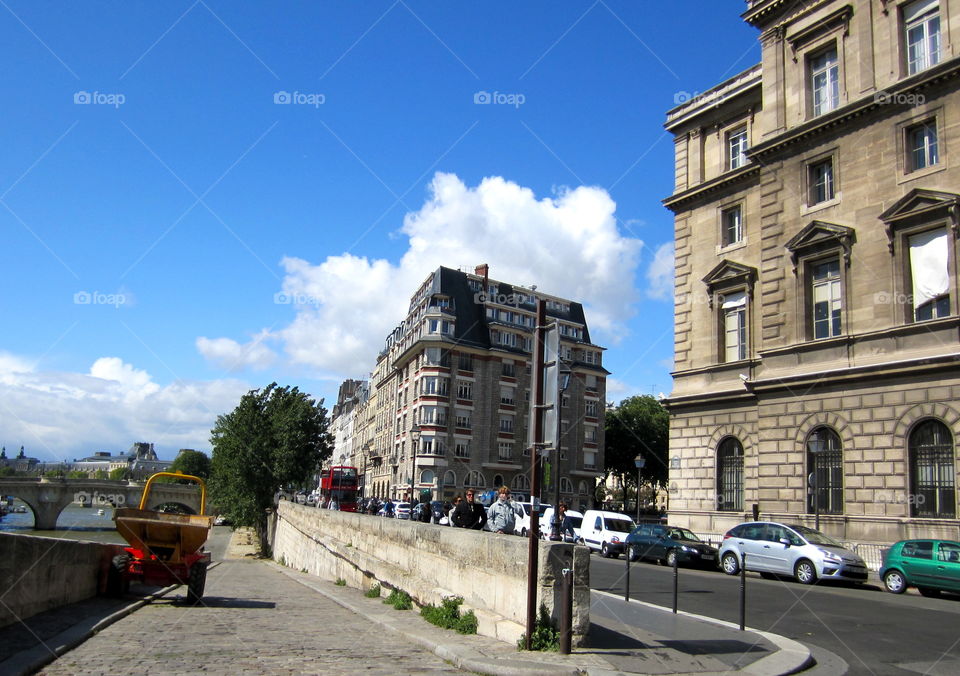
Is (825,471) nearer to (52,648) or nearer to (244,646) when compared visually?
(244,646)

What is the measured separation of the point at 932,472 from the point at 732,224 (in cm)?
1292

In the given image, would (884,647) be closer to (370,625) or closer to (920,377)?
(370,625)

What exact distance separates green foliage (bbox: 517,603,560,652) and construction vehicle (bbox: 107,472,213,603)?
25.1 feet

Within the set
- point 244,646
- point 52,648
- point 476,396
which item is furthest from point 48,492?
point 244,646

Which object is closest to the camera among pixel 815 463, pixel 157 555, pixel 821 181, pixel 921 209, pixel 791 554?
pixel 157 555

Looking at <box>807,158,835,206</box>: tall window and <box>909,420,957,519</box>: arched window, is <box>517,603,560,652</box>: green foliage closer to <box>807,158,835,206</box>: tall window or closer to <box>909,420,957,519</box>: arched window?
<box>909,420,957,519</box>: arched window

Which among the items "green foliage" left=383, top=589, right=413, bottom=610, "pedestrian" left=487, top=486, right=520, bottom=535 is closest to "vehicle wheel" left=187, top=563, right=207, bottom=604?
"green foliage" left=383, top=589, right=413, bottom=610

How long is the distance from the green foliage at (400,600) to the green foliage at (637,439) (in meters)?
71.4

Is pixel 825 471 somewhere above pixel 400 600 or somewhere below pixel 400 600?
above

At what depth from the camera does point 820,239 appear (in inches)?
988

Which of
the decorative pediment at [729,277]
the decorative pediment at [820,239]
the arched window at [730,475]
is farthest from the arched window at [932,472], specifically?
the decorative pediment at [729,277]

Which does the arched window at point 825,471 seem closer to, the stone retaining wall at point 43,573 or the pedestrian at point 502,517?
the pedestrian at point 502,517

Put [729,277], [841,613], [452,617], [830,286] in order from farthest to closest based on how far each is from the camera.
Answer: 1. [729,277]
2. [830,286]
3. [841,613]
4. [452,617]

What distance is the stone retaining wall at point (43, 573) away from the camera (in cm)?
892
